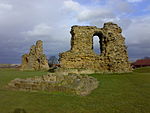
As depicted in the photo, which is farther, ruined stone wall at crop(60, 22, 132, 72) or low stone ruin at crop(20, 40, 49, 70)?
low stone ruin at crop(20, 40, 49, 70)

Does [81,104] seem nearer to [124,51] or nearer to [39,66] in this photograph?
[124,51]

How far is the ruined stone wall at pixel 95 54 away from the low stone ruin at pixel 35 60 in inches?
474

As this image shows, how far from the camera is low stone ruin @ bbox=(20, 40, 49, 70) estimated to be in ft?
122

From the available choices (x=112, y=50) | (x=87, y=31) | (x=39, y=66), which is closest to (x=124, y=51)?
(x=112, y=50)

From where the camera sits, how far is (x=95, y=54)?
2638 cm

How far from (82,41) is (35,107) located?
19.3 meters

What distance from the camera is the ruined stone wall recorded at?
83.9 feet

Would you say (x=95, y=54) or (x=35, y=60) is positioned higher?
(x=95, y=54)

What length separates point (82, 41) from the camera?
26.2 metres

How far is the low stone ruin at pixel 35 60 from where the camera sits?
3716cm

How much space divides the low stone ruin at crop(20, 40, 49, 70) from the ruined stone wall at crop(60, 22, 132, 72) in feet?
39.5

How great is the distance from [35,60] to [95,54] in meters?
15.4

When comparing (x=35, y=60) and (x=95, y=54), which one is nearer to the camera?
(x=95, y=54)

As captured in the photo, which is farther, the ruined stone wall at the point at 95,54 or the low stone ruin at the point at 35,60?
the low stone ruin at the point at 35,60
